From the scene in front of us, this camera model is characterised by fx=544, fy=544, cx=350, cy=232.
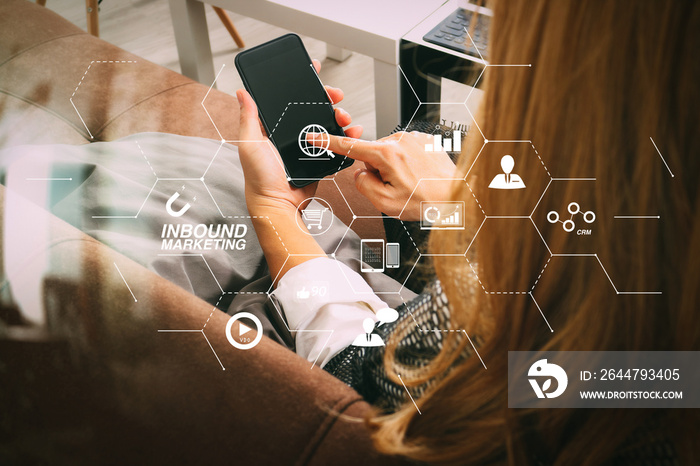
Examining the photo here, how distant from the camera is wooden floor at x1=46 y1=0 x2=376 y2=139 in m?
0.81

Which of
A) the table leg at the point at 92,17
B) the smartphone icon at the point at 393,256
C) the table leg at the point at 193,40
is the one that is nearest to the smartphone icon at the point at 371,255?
the smartphone icon at the point at 393,256

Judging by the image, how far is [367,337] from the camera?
0.51 metres

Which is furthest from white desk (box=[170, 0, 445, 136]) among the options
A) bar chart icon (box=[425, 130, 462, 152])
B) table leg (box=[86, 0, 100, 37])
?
table leg (box=[86, 0, 100, 37])

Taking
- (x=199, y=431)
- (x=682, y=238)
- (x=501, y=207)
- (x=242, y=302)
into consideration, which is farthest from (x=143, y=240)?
(x=682, y=238)

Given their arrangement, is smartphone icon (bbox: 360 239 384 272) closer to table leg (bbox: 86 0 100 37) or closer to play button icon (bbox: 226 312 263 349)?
play button icon (bbox: 226 312 263 349)

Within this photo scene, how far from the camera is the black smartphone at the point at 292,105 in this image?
562mm

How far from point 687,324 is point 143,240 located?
1.56 feet

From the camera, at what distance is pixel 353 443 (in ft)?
1.28

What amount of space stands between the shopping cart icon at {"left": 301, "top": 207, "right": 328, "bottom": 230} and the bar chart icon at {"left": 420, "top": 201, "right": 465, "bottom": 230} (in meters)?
0.16

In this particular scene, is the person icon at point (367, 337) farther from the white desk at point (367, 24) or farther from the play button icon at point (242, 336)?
the white desk at point (367, 24)

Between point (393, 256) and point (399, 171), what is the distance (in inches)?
3.6

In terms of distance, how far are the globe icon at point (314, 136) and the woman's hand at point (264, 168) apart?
2 centimetres

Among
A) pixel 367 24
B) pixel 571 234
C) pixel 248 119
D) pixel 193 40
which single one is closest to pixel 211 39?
pixel 193 40

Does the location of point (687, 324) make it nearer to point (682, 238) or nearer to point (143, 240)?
point (682, 238)
